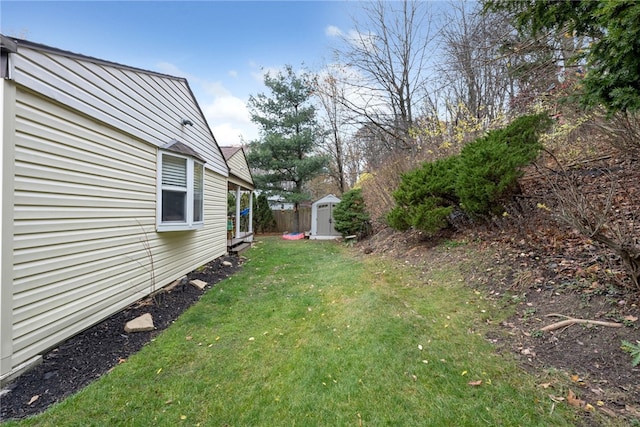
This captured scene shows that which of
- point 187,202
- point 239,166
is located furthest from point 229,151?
point 187,202

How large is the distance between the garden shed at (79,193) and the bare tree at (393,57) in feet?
30.4

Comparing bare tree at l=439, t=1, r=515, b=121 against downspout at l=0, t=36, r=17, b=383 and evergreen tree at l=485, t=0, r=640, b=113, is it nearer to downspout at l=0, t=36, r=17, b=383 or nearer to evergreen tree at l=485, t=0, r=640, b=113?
evergreen tree at l=485, t=0, r=640, b=113

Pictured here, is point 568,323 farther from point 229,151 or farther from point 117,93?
point 229,151

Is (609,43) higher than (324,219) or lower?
higher

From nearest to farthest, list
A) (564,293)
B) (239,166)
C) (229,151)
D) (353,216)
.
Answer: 1. (564,293)
2. (229,151)
3. (239,166)
4. (353,216)

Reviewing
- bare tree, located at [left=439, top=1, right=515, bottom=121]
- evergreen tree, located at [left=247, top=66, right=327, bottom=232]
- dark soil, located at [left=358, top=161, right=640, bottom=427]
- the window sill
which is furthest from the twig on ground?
evergreen tree, located at [left=247, top=66, right=327, bottom=232]

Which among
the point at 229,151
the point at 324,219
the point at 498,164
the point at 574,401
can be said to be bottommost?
the point at 574,401

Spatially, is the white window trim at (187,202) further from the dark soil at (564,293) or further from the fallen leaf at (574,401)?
the fallen leaf at (574,401)

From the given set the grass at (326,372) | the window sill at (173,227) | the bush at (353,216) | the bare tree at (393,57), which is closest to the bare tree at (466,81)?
the bare tree at (393,57)

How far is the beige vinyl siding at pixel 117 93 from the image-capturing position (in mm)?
2668

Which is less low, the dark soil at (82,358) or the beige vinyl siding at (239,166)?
the beige vinyl siding at (239,166)

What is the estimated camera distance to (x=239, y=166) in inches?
414

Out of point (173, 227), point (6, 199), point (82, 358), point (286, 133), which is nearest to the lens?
point (6, 199)

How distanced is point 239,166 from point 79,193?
7.59 m
